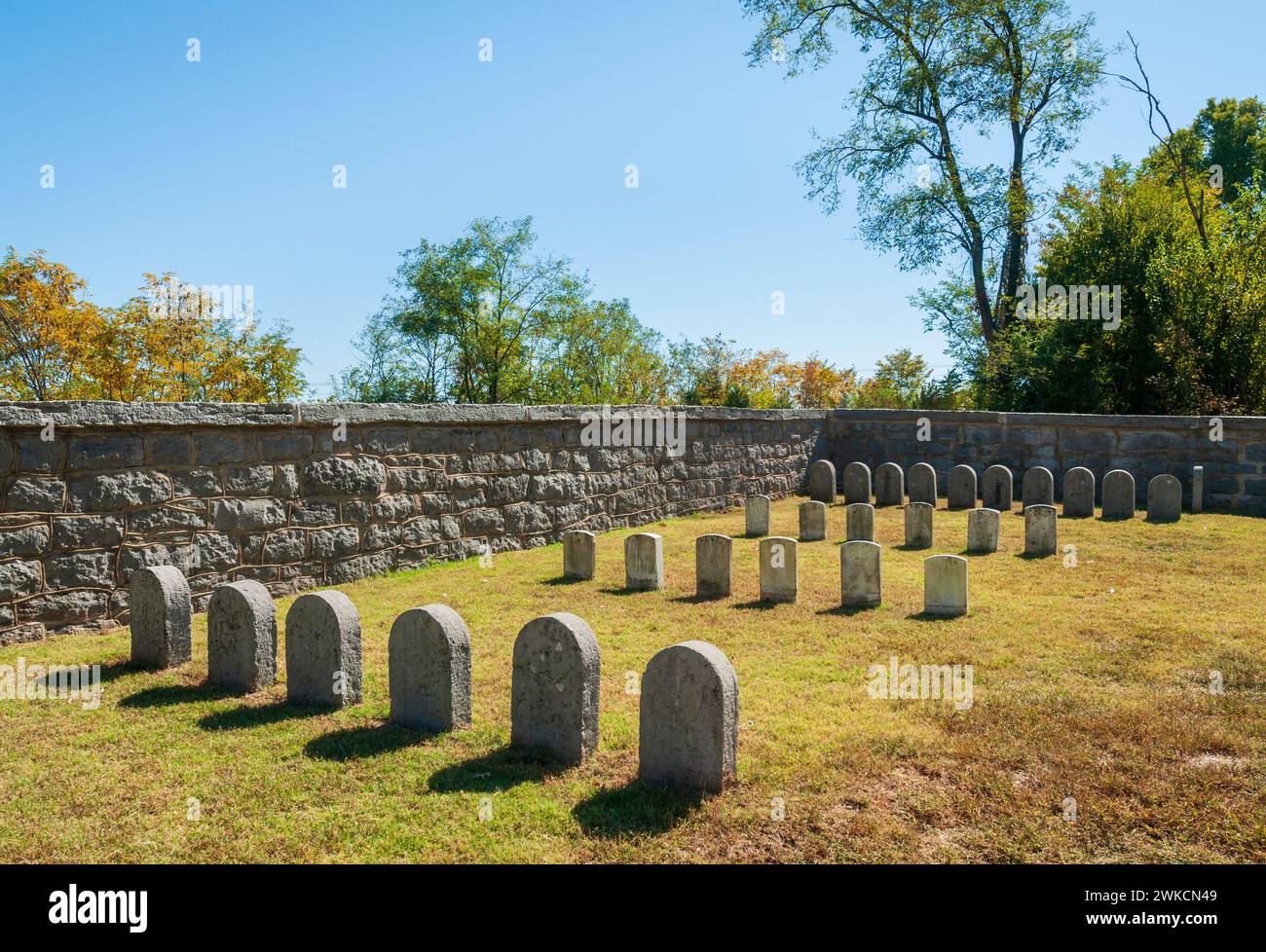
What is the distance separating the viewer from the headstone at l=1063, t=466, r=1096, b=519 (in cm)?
1152

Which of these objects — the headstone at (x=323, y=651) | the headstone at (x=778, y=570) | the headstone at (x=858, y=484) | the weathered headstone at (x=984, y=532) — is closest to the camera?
the headstone at (x=323, y=651)

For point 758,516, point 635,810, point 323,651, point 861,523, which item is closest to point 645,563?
point 861,523

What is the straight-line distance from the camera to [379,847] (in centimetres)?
312

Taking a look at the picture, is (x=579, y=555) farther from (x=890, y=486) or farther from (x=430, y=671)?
(x=890, y=486)

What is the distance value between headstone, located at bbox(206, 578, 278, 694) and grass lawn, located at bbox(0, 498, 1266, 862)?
0.16 metres

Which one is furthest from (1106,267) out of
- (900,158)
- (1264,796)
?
(1264,796)

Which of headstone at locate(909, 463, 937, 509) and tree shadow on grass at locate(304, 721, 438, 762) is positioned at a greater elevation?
headstone at locate(909, 463, 937, 509)

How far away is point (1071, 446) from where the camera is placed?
43.8ft

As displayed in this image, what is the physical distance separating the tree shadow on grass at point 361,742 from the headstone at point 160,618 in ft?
5.79

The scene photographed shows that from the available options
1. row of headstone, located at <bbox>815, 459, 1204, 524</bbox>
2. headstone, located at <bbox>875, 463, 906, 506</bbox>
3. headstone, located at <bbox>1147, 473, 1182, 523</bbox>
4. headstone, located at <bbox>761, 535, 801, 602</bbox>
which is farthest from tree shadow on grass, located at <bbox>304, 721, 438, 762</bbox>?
headstone, located at <bbox>875, 463, 906, 506</bbox>

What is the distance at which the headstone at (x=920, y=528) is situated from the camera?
391 inches

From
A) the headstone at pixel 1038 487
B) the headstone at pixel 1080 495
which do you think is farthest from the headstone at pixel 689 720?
the headstone at pixel 1038 487

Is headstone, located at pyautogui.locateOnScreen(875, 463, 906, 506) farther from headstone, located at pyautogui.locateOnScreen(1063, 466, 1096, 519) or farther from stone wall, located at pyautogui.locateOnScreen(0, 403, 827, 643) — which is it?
stone wall, located at pyautogui.locateOnScreen(0, 403, 827, 643)

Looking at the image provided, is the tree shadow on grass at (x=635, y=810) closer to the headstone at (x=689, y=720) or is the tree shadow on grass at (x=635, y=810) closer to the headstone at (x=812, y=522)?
the headstone at (x=689, y=720)
